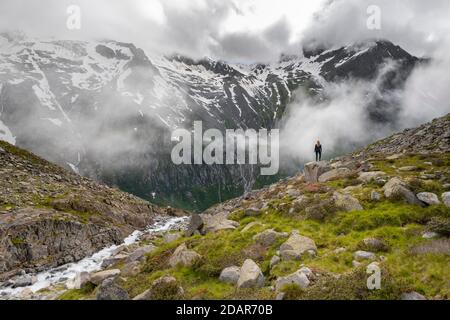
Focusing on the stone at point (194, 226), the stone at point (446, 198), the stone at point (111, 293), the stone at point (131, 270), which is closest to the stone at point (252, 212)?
the stone at point (194, 226)

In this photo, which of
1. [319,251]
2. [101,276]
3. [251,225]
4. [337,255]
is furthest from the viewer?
[251,225]

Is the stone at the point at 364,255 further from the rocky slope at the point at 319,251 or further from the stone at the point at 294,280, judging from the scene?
the stone at the point at 294,280

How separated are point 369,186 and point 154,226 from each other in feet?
152

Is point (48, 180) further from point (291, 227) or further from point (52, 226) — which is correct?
point (291, 227)

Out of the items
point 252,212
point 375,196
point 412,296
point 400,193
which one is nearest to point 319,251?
point 412,296

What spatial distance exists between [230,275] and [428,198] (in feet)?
46.0

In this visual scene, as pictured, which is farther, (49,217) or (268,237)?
(49,217)

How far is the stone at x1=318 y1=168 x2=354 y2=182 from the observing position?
35.8 m

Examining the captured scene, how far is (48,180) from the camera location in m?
61.6

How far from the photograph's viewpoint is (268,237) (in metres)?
21.7

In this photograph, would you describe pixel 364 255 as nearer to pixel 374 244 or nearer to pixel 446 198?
pixel 374 244

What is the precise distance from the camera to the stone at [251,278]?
16359 millimetres
